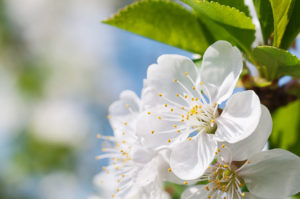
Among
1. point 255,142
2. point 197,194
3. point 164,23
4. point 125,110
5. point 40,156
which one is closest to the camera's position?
point 255,142

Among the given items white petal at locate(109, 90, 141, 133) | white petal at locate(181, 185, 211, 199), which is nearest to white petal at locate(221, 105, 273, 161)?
white petal at locate(181, 185, 211, 199)

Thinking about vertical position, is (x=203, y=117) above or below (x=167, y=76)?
below

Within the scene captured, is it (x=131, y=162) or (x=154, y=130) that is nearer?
(x=154, y=130)

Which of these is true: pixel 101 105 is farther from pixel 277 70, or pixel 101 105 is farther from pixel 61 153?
pixel 277 70

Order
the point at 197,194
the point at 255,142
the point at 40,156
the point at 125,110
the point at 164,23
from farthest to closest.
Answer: the point at 40,156 < the point at 125,110 < the point at 164,23 < the point at 197,194 < the point at 255,142

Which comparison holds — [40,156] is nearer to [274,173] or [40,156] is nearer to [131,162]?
[131,162]

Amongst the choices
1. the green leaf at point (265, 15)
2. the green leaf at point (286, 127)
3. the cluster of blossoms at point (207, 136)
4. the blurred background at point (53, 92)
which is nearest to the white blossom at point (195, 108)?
the cluster of blossoms at point (207, 136)

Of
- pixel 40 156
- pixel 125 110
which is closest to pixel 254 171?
pixel 125 110

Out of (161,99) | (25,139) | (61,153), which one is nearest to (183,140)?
(161,99)

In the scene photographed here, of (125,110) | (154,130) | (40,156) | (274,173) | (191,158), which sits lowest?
(274,173)
